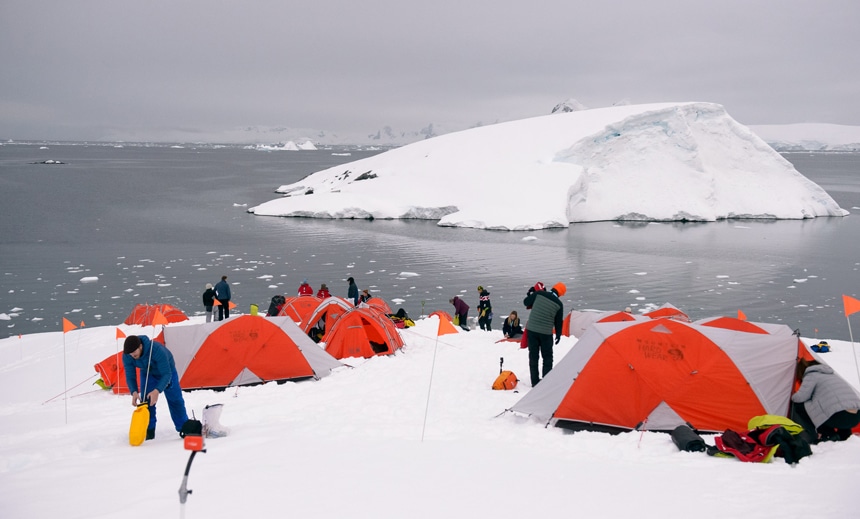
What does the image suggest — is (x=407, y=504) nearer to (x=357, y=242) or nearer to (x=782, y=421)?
(x=782, y=421)

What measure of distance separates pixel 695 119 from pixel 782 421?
51.6 meters

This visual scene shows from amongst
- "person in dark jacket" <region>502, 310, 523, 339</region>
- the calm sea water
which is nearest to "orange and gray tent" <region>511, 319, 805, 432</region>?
"person in dark jacket" <region>502, 310, 523, 339</region>

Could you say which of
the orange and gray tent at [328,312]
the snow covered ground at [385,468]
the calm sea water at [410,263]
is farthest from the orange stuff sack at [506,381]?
the calm sea water at [410,263]

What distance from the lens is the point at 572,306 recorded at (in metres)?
22.2

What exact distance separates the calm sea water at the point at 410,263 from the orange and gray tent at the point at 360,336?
8.60 m

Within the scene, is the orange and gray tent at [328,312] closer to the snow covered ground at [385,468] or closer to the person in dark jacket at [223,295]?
the snow covered ground at [385,468]

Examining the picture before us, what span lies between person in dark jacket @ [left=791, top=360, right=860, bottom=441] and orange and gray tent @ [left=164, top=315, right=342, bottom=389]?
7.41 metres

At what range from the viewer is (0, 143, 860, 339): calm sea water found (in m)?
22.7

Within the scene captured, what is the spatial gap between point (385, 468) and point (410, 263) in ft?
82.0

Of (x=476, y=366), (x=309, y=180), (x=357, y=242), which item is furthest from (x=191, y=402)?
(x=309, y=180)

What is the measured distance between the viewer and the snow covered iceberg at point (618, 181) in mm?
47438

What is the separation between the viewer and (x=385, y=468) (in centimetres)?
562

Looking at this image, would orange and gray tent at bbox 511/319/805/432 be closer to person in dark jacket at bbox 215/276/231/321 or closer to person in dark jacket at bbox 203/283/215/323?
person in dark jacket at bbox 215/276/231/321

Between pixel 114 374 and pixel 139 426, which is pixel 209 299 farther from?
pixel 139 426
